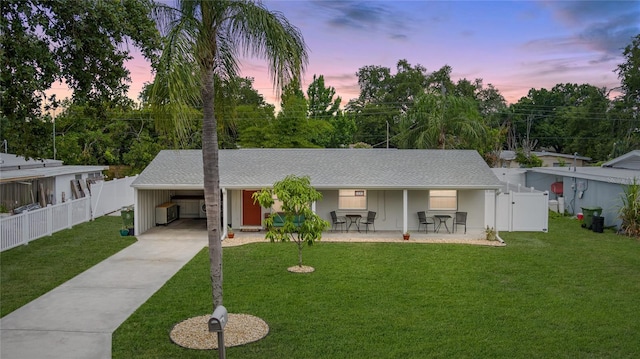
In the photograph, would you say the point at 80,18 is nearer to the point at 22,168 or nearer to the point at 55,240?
the point at 55,240

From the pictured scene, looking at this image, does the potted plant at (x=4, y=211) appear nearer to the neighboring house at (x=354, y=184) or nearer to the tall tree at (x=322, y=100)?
the neighboring house at (x=354, y=184)

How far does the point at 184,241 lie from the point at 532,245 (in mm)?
12240

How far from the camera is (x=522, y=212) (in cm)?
Answer: 2030

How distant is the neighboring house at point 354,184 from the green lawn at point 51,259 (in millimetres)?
1885

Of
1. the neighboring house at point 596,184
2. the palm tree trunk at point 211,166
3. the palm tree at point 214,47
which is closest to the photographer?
the palm tree at point 214,47

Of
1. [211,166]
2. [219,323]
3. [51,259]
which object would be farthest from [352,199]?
[219,323]

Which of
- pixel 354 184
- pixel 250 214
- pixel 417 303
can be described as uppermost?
pixel 354 184

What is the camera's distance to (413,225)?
66.9 feet

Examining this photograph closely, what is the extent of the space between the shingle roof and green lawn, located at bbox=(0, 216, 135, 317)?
2.66 meters

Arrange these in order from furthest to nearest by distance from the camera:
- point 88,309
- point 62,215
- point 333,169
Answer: point 333,169 → point 62,215 → point 88,309

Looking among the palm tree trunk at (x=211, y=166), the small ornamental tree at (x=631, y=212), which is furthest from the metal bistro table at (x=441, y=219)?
the palm tree trunk at (x=211, y=166)

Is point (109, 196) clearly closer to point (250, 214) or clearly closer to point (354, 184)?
point (250, 214)

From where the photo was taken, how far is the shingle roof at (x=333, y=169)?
18.9 meters

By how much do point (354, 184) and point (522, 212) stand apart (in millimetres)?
7147
